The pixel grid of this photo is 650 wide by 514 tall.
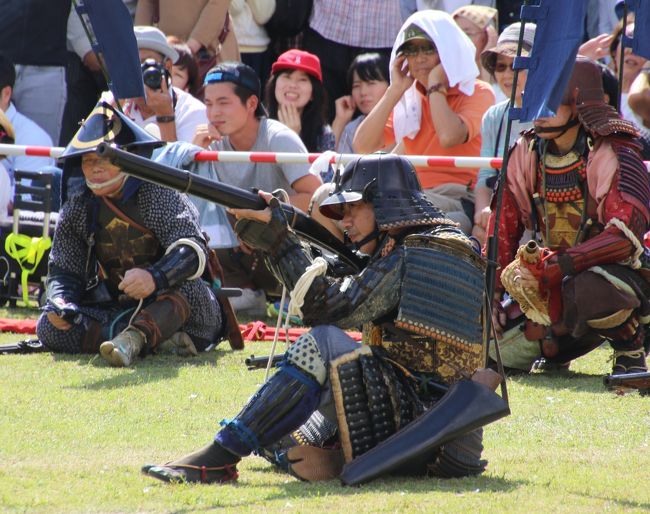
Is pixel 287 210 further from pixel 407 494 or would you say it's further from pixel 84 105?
pixel 84 105

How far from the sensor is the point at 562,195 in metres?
6.66

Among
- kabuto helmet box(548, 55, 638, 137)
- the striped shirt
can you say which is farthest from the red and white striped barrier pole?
the striped shirt

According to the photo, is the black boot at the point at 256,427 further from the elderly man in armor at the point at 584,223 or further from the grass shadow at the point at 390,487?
the elderly man in armor at the point at 584,223

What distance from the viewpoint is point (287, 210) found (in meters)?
4.74

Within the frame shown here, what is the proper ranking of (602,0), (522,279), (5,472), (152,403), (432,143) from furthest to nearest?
(602,0) < (432,143) < (522,279) < (152,403) < (5,472)

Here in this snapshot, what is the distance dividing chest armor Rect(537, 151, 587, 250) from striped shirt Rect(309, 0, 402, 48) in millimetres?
3866

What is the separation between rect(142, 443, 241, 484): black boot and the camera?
176 inches

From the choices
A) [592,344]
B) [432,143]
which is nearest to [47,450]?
[592,344]

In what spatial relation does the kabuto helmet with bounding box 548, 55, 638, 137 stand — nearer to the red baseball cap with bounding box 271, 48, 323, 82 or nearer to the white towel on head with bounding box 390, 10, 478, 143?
the white towel on head with bounding box 390, 10, 478, 143

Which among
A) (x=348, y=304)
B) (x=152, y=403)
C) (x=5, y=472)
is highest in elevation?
(x=348, y=304)

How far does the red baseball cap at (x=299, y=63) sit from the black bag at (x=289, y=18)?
90 cm

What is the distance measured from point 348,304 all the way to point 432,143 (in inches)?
171

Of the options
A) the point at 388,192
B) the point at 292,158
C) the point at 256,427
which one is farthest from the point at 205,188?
the point at 292,158

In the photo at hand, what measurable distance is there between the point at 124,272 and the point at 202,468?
3102mm
